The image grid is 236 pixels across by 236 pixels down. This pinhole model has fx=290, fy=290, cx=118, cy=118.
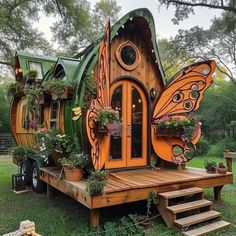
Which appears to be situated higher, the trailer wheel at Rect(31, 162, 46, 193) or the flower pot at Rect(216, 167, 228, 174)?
the flower pot at Rect(216, 167, 228, 174)

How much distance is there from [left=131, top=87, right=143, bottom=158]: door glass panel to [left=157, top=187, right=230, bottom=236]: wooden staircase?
156cm

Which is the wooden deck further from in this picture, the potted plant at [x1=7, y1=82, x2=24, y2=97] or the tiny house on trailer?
the potted plant at [x1=7, y1=82, x2=24, y2=97]

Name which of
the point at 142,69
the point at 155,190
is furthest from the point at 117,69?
the point at 155,190

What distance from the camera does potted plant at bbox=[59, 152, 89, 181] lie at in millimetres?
4977

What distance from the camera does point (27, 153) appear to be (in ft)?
23.8

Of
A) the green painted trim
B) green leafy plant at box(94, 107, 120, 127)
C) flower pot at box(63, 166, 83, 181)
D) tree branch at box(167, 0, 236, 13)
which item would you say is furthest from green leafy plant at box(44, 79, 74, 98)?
tree branch at box(167, 0, 236, 13)

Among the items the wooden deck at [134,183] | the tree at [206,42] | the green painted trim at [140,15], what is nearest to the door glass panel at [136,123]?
the wooden deck at [134,183]

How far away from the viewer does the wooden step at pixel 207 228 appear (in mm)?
4094

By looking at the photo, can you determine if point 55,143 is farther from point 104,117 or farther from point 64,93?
point 104,117

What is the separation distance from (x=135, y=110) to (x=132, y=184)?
211 centimetres

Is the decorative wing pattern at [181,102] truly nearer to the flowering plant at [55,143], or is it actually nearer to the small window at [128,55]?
the small window at [128,55]

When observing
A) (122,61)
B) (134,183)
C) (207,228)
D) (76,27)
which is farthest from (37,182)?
(76,27)

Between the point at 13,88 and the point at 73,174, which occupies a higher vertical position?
the point at 13,88

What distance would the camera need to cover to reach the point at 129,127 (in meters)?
6.16
